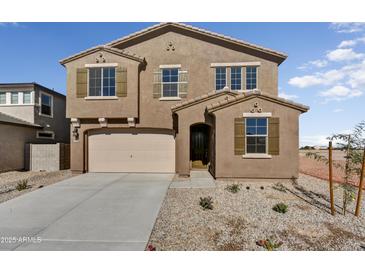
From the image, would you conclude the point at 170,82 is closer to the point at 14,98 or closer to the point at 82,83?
the point at 82,83

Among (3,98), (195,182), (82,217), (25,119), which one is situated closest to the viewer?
(82,217)

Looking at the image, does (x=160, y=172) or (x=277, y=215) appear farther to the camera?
(x=160, y=172)

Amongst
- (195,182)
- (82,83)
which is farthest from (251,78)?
(82,83)

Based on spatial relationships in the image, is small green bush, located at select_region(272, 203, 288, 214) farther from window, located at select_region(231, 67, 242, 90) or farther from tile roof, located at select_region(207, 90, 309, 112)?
window, located at select_region(231, 67, 242, 90)

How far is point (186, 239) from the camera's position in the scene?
4.38 meters

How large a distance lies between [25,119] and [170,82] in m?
11.6

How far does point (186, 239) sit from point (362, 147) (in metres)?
5.47

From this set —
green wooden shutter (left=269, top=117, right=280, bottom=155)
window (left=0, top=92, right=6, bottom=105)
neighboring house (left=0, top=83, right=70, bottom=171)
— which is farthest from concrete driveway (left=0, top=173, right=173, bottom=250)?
window (left=0, top=92, right=6, bottom=105)

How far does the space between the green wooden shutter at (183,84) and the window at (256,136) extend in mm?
4458

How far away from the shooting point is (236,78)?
12828 mm

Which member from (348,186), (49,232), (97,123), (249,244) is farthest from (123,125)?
(348,186)

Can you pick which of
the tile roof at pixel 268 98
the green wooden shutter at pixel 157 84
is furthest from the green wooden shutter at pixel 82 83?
the tile roof at pixel 268 98

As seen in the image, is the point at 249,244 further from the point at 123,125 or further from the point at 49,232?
the point at 123,125

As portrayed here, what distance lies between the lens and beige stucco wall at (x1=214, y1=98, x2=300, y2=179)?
9.81 meters
